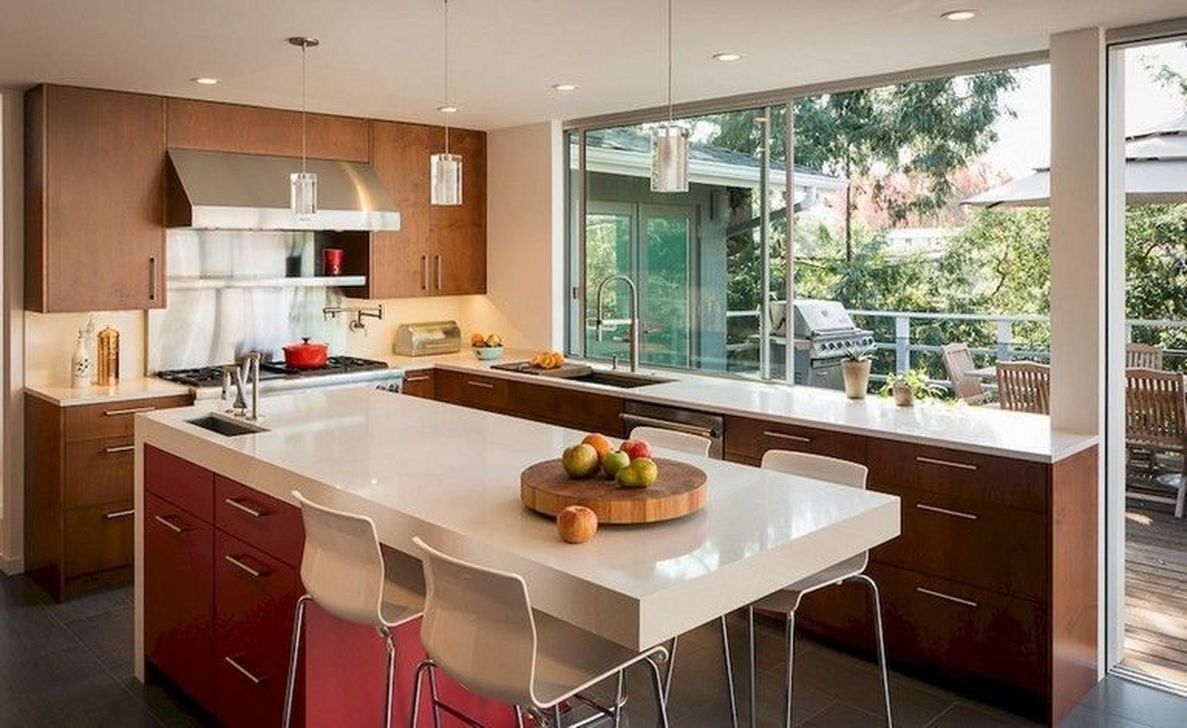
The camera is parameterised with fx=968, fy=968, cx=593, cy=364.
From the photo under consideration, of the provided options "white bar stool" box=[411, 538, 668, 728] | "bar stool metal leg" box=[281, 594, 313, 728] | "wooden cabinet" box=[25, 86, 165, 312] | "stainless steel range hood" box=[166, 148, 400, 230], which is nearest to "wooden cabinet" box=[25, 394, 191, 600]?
"wooden cabinet" box=[25, 86, 165, 312]

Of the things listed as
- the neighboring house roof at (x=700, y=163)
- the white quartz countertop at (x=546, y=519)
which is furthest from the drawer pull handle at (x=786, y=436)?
the neighboring house roof at (x=700, y=163)

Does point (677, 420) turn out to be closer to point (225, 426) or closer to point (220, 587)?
point (225, 426)

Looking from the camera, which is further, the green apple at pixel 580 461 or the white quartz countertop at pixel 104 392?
the white quartz countertop at pixel 104 392

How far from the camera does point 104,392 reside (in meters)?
4.54

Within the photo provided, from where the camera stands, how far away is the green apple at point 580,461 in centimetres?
235

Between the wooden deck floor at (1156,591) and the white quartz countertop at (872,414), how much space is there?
3.14ft

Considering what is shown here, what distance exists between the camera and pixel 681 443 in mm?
3279

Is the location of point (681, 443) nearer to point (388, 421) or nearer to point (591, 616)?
point (388, 421)

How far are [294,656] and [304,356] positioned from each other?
300 cm

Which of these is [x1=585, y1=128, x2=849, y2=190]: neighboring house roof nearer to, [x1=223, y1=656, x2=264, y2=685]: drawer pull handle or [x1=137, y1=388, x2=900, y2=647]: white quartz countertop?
[x1=137, y1=388, x2=900, y2=647]: white quartz countertop

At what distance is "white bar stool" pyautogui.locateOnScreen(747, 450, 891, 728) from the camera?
261 centimetres

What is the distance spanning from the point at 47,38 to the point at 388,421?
190 cm

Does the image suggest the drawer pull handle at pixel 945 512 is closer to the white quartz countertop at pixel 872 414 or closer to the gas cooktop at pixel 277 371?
the white quartz countertop at pixel 872 414

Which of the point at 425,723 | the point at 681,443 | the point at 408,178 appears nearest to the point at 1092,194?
the point at 681,443
